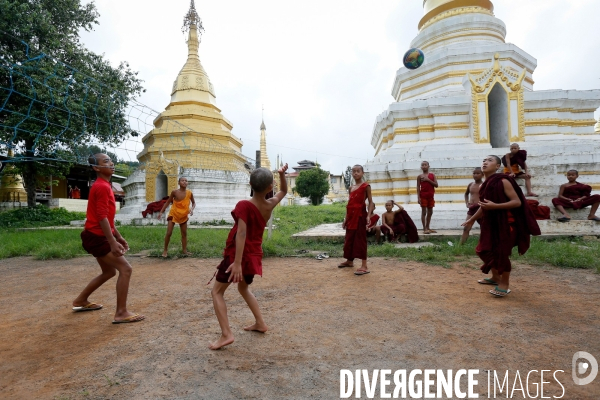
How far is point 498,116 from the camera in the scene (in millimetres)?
11617

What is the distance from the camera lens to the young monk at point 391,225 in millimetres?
8289

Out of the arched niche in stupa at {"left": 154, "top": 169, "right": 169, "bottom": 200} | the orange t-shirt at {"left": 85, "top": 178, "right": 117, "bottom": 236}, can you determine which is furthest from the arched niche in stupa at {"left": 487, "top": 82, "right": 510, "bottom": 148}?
the arched niche in stupa at {"left": 154, "top": 169, "right": 169, "bottom": 200}

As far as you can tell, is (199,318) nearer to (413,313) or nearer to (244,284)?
A: (244,284)

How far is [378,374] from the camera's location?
96.9 inches

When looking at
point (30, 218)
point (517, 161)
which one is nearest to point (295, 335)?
point (517, 161)

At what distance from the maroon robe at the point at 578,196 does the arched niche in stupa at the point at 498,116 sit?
3158mm

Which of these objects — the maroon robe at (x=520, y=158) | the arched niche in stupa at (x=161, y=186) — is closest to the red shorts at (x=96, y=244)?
the maroon robe at (x=520, y=158)

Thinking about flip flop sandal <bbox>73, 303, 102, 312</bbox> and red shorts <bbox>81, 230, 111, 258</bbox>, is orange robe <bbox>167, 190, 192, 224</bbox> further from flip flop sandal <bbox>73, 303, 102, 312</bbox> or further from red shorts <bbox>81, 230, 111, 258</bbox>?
red shorts <bbox>81, 230, 111, 258</bbox>

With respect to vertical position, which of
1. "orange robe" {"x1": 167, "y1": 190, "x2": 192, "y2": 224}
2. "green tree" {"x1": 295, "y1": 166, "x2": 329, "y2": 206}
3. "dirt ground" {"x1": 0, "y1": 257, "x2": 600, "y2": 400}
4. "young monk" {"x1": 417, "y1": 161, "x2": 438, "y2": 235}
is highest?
"green tree" {"x1": 295, "y1": 166, "x2": 329, "y2": 206}

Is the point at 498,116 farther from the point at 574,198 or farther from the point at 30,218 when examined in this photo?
the point at 30,218

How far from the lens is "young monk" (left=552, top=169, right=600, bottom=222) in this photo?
26.5 ft

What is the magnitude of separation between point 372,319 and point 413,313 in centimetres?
50

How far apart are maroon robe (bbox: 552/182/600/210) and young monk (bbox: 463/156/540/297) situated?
203 inches

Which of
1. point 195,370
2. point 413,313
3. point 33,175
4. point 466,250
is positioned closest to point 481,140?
point 466,250
